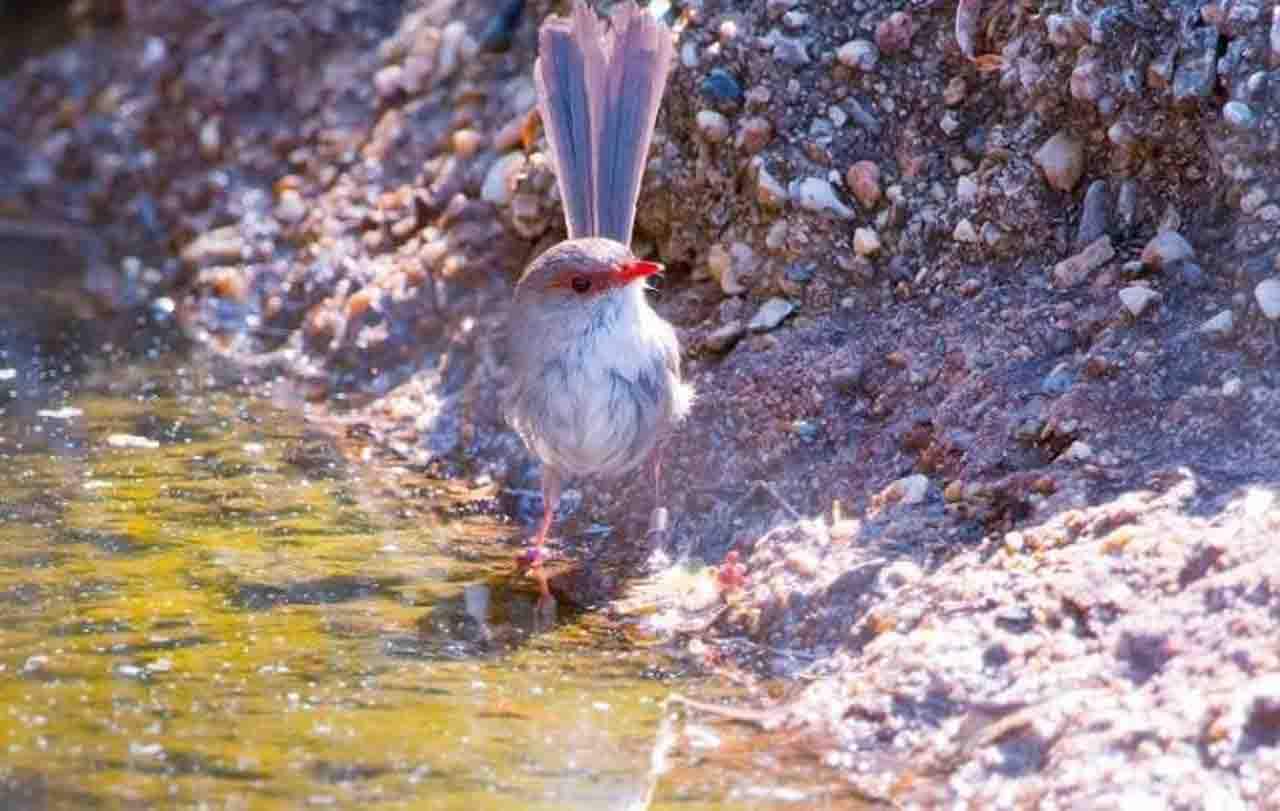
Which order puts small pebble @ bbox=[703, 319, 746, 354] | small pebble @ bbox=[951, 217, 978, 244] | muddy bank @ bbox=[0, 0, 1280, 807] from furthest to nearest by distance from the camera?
small pebble @ bbox=[703, 319, 746, 354] < small pebble @ bbox=[951, 217, 978, 244] < muddy bank @ bbox=[0, 0, 1280, 807]

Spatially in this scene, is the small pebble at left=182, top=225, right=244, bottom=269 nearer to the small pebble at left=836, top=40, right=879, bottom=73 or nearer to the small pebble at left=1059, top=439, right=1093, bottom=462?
the small pebble at left=836, top=40, right=879, bottom=73

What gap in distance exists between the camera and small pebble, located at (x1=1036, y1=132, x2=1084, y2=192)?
21.1 feet

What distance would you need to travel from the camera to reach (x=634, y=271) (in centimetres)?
627

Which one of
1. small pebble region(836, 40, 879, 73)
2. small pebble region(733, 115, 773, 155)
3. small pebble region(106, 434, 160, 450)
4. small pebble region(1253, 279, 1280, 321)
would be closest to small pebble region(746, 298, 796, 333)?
small pebble region(733, 115, 773, 155)

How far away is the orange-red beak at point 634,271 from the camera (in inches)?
245

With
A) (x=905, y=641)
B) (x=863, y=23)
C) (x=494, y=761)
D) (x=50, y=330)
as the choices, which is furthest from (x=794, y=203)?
(x=50, y=330)

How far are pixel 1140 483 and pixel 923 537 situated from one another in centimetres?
62

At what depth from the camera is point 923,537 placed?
5684 millimetres

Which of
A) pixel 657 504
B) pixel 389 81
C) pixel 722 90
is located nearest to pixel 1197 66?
pixel 722 90

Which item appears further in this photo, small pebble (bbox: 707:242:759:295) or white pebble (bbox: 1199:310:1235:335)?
small pebble (bbox: 707:242:759:295)

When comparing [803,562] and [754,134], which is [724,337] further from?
[803,562]

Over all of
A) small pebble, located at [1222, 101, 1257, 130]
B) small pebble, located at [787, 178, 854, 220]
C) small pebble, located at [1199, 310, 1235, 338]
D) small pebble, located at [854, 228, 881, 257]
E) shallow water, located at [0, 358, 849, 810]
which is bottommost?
shallow water, located at [0, 358, 849, 810]

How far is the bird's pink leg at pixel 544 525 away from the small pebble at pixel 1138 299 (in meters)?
1.84

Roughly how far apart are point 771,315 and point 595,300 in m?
0.78
